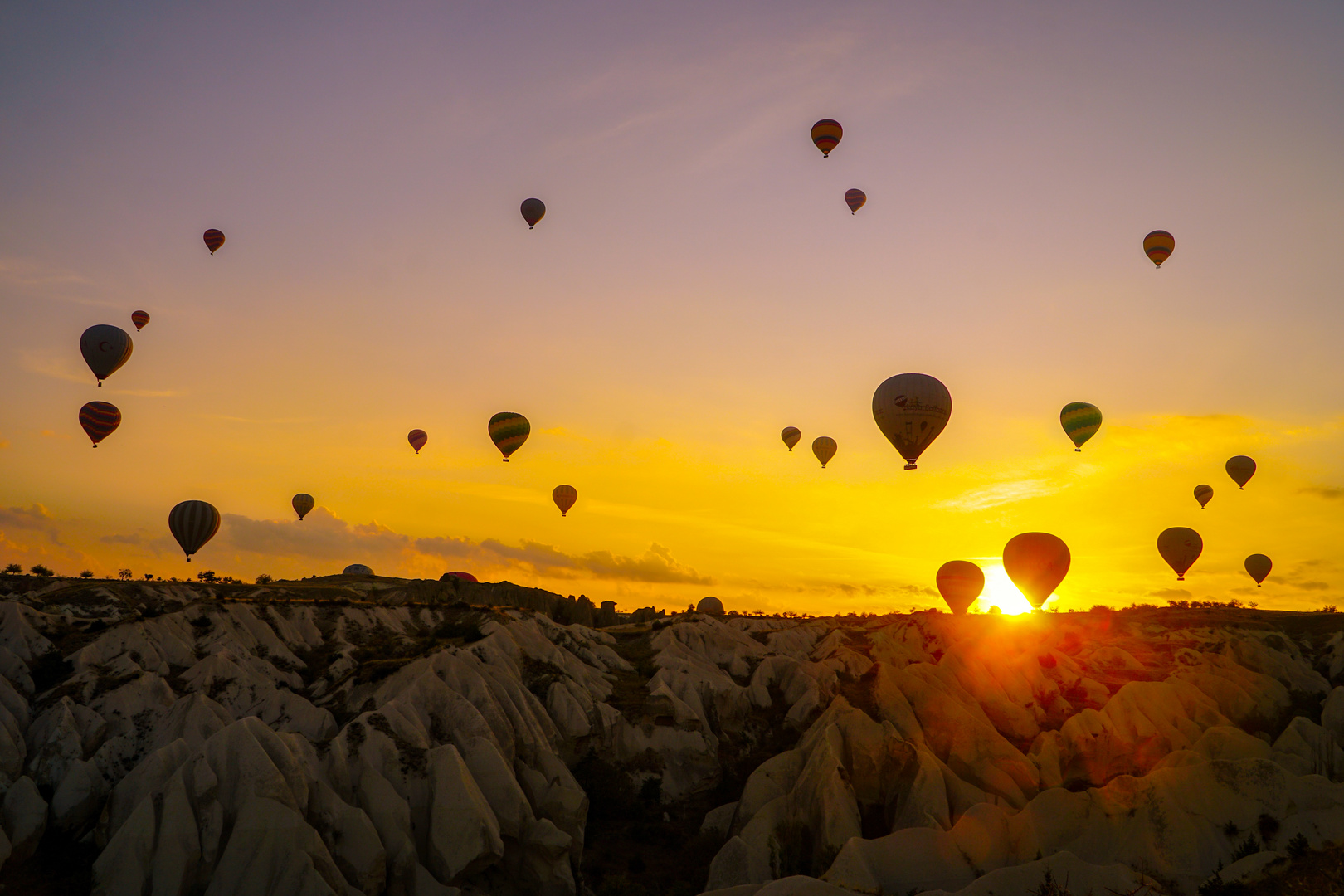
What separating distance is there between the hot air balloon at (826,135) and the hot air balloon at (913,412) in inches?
807

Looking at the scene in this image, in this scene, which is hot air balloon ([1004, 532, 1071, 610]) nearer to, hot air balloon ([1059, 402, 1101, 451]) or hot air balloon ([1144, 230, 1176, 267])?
hot air balloon ([1059, 402, 1101, 451])

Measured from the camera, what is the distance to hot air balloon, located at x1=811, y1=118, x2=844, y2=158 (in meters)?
68.8

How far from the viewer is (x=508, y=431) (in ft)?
240

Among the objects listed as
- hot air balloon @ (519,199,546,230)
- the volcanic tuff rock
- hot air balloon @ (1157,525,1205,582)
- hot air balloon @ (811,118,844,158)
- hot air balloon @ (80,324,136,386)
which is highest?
hot air balloon @ (811,118,844,158)

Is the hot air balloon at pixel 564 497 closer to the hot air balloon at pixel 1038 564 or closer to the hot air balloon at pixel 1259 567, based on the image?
the hot air balloon at pixel 1038 564

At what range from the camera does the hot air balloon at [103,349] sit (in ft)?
217

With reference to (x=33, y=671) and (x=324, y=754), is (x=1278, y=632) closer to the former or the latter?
(x=324, y=754)

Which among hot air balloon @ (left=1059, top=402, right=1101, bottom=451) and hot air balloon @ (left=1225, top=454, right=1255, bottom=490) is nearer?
hot air balloon @ (left=1059, top=402, right=1101, bottom=451)

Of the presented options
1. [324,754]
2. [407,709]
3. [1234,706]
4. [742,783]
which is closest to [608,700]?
[742,783]

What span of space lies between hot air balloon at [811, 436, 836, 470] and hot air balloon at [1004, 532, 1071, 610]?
1834 centimetres

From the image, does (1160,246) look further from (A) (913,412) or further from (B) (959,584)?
(B) (959,584)

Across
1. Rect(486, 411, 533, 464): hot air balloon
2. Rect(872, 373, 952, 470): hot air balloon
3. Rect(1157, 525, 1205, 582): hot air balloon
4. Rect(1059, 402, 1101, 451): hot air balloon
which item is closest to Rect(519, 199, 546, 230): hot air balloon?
Rect(486, 411, 533, 464): hot air balloon

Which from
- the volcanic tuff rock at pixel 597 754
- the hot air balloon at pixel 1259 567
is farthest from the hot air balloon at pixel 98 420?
the hot air balloon at pixel 1259 567

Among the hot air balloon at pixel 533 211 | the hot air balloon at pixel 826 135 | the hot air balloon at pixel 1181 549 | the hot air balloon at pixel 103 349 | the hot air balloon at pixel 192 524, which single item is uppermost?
the hot air balloon at pixel 826 135
